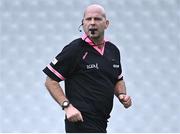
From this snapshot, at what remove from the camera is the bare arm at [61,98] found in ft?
8.98

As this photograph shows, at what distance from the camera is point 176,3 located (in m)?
4.17

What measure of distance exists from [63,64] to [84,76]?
0.11m

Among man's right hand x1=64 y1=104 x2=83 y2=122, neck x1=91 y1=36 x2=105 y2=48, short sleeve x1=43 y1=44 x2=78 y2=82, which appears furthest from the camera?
neck x1=91 y1=36 x2=105 y2=48

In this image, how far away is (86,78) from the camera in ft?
9.43

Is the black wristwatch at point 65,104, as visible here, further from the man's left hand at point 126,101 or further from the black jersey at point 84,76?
the man's left hand at point 126,101

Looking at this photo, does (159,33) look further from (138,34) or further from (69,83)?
(69,83)

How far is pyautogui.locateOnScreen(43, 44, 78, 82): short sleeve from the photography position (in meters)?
2.83

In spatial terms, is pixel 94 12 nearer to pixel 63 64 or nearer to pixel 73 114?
pixel 63 64

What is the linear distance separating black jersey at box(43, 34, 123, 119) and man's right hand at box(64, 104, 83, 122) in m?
0.10

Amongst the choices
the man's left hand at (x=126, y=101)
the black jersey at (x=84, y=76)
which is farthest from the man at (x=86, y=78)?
the man's left hand at (x=126, y=101)

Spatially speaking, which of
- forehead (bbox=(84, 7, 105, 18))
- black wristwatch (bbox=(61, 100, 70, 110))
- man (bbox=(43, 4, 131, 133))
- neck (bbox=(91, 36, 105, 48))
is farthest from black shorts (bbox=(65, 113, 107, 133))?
forehead (bbox=(84, 7, 105, 18))

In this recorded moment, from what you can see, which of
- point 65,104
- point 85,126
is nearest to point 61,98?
point 65,104

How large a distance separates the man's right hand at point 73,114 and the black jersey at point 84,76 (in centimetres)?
10

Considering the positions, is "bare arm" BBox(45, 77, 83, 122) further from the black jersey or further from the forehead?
the forehead
